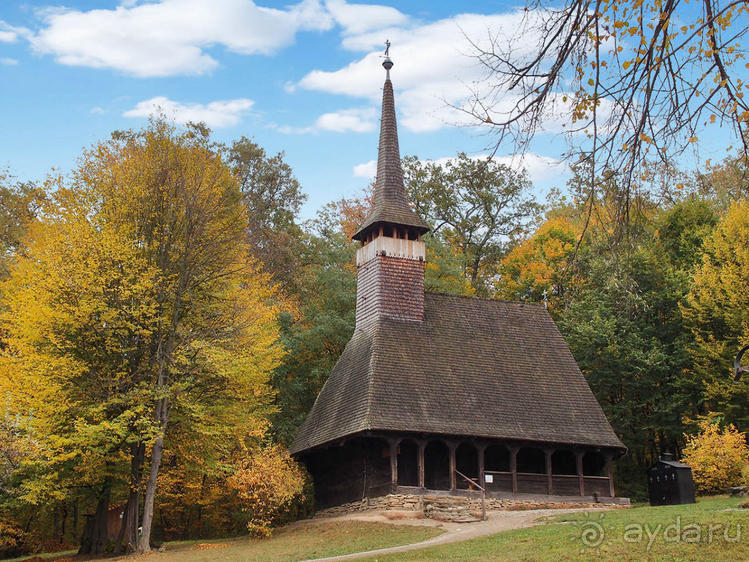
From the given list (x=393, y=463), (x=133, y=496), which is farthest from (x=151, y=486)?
(x=393, y=463)

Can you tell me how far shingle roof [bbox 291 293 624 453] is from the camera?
2462cm

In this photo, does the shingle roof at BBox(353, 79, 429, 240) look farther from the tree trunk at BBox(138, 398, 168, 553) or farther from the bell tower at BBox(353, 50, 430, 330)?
the tree trunk at BBox(138, 398, 168, 553)

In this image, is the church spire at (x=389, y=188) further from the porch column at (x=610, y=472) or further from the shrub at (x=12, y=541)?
the shrub at (x=12, y=541)

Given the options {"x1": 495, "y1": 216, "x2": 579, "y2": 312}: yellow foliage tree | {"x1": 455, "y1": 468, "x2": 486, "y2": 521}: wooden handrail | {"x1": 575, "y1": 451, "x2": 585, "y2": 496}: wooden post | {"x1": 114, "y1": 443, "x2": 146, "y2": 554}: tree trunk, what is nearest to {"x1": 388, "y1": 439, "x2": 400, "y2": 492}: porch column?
{"x1": 455, "y1": 468, "x2": 486, "y2": 521}: wooden handrail

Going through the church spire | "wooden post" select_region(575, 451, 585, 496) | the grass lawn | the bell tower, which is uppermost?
the church spire

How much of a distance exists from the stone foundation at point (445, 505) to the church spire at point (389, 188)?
1027 cm

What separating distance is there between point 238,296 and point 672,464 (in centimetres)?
1458

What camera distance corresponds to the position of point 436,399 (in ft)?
83.2

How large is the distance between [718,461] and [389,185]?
15453mm

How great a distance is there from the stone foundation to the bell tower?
687 cm

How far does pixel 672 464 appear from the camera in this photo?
2358 cm

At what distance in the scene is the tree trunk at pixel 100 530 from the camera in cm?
2355

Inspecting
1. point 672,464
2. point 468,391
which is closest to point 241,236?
point 468,391

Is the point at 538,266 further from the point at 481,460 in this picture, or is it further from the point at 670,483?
the point at 670,483
